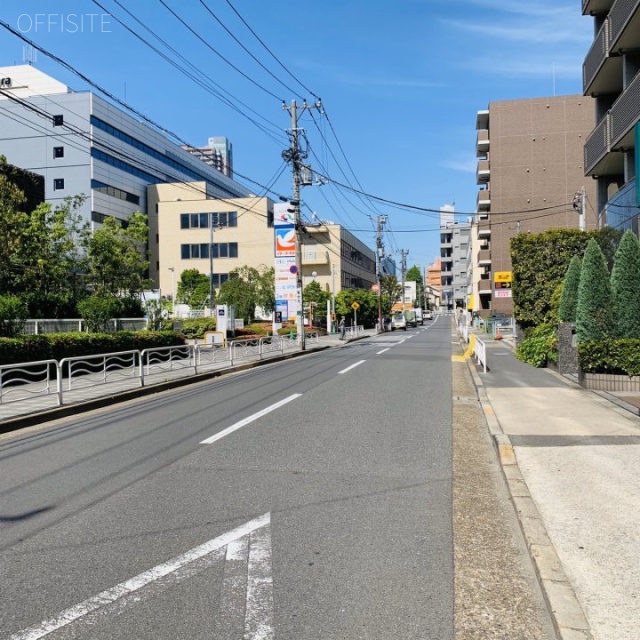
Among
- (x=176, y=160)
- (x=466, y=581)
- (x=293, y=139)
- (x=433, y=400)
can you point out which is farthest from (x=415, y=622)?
(x=176, y=160)

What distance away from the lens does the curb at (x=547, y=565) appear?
3.29 metres

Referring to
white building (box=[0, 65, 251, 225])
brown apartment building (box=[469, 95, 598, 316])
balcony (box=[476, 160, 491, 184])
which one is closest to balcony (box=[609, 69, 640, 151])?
brown apartment building (box=[469, 95, 598, 316])

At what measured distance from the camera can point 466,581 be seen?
4000 millimetres

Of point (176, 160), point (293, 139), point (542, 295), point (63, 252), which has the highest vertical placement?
point (176, 160)

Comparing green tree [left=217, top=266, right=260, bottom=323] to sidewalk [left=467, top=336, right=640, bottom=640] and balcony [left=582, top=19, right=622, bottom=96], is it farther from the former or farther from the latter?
sidewalk [left=467, top=336, right=640, bottom=640]

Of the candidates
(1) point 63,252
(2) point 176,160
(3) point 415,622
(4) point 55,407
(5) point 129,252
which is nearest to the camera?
(3) point 415,622

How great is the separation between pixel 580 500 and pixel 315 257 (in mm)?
74637

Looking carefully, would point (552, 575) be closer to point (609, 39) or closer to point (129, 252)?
point (609, 39)

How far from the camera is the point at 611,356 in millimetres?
12938

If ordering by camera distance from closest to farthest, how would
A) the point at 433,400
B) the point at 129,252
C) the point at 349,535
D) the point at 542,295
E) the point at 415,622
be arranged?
the point at 415,622
the point at 349,535
the point at 433,400
the point at 542,295
the point at 129,252

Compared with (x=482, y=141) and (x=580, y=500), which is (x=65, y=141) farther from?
(x=580, y=500)

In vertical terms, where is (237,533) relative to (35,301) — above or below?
below

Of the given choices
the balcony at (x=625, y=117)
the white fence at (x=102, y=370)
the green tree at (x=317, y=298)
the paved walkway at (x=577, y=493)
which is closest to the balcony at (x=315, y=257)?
the green tree at (x=317, y=298)

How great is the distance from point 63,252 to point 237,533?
79.8ft
